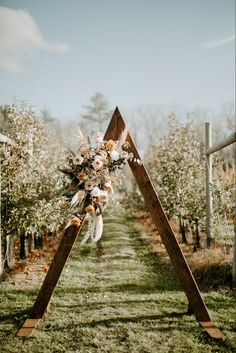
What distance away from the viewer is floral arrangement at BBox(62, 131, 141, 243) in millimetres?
4113

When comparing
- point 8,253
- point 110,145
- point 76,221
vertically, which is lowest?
point 8,253

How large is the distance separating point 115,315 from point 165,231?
1.59 meters

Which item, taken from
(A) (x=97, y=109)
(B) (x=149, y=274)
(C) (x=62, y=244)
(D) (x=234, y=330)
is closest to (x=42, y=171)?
(B) (x=149, y=274)

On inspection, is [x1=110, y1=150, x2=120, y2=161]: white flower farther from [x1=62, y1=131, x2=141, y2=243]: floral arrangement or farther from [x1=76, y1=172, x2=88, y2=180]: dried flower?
[x1=76, y1=172, x2=88, y2=180]: dried flower

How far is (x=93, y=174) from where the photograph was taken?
13.7 ft

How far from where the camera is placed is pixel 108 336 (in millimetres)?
4227

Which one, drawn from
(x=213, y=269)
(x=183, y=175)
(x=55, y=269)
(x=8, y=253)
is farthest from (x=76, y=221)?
(x=183, y=175)

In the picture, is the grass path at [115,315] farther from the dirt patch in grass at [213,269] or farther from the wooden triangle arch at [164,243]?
the dirt patch in grass at [213,269]

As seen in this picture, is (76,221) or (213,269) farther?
(213,269)

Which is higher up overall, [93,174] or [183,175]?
[183,175]

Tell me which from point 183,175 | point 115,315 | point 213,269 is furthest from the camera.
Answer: point 183,175

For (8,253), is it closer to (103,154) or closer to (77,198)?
(77,198)

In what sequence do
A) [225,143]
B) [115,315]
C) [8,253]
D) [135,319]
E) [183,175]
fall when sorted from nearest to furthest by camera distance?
[135,319] → [115,315] → [225,143] → [8,253] → [183,175]

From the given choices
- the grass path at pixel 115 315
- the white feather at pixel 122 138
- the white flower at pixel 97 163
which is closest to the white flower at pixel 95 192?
the white flower at pixel 97 163
